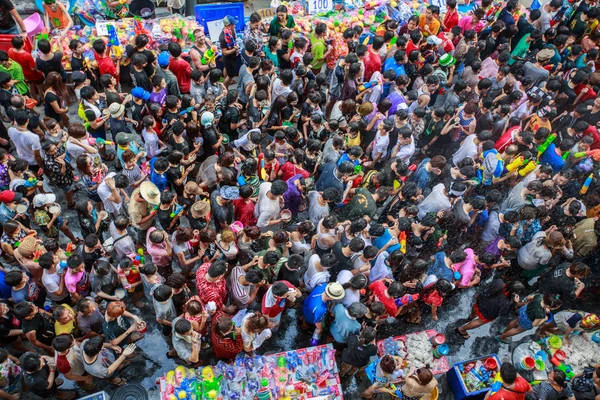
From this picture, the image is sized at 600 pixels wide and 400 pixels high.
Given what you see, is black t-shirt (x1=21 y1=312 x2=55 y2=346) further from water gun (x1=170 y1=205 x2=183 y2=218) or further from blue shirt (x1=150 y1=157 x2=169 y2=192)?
blue shirt (x1=150 y1=157 x2=169 y2=192)

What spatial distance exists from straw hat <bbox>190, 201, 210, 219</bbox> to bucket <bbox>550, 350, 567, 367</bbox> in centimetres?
500

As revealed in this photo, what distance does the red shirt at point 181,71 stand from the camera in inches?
327

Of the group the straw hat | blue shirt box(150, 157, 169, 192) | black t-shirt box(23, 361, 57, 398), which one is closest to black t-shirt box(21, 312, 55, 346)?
black t-shirt box(23, 361, 57, 398)

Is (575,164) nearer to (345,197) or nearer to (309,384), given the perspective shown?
(345,197)

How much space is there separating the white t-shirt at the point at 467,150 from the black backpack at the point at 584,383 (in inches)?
136

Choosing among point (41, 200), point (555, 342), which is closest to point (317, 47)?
point (41, 200)

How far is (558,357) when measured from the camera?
6215 millimetres

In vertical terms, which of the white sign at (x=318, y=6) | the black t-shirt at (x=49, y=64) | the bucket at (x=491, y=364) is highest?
the white sign at (x=318, y=6)

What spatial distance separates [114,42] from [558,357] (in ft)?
30.3

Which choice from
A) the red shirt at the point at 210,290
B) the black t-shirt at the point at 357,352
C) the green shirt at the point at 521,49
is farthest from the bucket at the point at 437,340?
the green shirt at the point at 521,49

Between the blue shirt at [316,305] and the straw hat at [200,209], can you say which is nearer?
the blue shirt at [316,305]

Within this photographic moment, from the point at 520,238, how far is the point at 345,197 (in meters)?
2.57

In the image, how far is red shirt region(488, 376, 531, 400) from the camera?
536 centimetres

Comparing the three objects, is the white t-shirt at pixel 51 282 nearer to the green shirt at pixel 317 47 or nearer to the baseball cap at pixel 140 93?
the baseball cap at pixel 140 93
